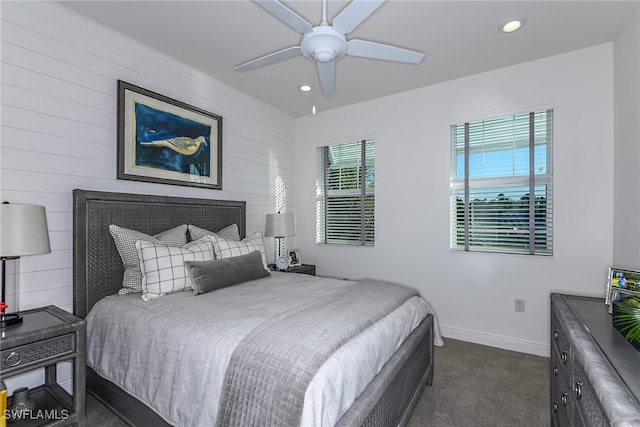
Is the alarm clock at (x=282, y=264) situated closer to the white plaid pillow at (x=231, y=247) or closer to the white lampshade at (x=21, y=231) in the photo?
the white plaid pillow at (x=231, y=247)

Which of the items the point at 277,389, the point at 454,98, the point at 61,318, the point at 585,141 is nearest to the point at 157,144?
the point at 61,318

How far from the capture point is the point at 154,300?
2.07m

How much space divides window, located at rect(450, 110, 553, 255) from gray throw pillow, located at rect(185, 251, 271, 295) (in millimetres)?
2172

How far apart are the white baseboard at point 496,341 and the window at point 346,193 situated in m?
1.33

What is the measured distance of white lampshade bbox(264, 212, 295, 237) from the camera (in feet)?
12.5

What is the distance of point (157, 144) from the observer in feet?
9.36

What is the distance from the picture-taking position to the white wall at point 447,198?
277 centimetres

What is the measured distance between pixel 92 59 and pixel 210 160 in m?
1.25

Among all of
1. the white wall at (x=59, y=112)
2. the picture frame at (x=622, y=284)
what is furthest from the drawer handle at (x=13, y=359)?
the picture frame at (x=622, y=284)

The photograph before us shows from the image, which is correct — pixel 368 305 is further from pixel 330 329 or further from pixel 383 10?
pixel 383 10

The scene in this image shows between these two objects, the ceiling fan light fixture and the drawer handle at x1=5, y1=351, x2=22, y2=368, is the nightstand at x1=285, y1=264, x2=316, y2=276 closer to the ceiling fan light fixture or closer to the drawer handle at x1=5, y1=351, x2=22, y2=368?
the drawer handle at x1=5, y1=351, x2=22, y2=368

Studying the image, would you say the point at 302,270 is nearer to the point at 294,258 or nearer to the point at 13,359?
the point at 294,258

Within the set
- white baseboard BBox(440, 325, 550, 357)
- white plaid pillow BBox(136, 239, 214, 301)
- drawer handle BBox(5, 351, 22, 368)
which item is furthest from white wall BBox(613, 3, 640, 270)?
drawer handle BBox(5, 351, 22, 368)

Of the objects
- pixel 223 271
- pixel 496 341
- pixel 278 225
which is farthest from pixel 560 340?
pixel 278 225
